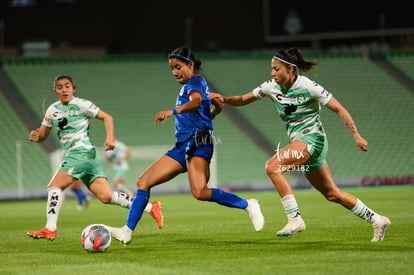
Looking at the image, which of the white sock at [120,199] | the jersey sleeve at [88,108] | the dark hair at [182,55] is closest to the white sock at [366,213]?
the dark hair at [182,55]

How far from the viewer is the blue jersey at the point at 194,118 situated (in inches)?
395

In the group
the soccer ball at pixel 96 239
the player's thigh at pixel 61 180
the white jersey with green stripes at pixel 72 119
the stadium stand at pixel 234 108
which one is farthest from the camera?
the stadium stand at pixel 234 108

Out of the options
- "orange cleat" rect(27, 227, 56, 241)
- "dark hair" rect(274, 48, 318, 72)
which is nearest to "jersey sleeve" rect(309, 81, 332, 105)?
"dark hair" rect(274, 48, 318, 72)

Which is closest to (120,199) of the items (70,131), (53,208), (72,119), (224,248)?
(53,208)

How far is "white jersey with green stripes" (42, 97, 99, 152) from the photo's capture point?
1132cm

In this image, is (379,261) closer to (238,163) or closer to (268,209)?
(268,209)

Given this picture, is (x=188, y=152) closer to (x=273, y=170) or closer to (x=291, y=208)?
(x=273, y=170)

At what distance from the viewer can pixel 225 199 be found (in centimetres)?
1027

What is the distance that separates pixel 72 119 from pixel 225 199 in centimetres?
242

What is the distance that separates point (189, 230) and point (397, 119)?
19.5 metres

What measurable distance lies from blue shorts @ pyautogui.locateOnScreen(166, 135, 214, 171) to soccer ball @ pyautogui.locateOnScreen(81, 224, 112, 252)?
1216mm

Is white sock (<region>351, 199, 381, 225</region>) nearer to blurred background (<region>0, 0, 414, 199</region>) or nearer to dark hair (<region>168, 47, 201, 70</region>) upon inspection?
dark hair (<region>168, 47, 201, 70</region>)

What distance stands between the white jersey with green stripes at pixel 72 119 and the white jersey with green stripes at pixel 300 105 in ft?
8.55

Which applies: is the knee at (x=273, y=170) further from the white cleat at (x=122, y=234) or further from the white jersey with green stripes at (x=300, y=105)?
the white cleat at (x=122, y=234)
